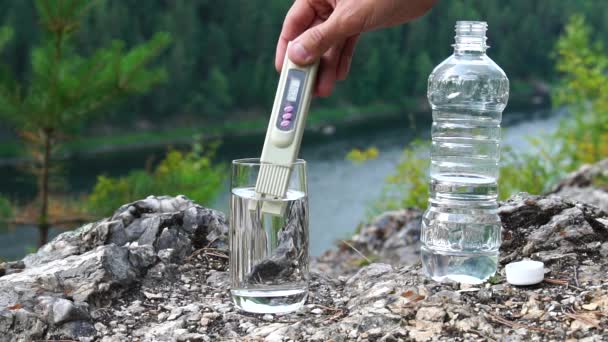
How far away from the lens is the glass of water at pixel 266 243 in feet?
7.69

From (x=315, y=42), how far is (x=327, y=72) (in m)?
0.18

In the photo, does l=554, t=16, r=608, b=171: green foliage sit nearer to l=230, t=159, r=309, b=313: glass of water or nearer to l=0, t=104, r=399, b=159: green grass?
l=230, t=159, r=309, b=313: glass of water

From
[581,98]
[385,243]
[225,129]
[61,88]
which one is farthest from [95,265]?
[225,129]

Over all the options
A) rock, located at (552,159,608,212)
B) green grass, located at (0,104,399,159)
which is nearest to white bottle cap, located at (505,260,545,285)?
rock, located at (552,159,608,212)

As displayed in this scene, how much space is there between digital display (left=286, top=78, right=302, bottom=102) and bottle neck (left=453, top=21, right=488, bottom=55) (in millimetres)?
586

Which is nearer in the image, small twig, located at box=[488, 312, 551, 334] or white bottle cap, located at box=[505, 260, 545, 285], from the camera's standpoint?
small twig, located at box=[488, 312, 551, 334]

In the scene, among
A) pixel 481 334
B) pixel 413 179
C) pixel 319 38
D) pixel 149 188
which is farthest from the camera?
pixel 413 179

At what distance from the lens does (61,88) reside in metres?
7.26

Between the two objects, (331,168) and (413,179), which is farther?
(331,168)

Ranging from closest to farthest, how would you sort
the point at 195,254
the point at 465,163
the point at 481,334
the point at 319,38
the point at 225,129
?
the point at 481,334
the point at 319,38
the point at 195,254
the point at 465,163
the point at 225,129

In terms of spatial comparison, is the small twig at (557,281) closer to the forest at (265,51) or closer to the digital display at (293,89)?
the digital display at (293,89)

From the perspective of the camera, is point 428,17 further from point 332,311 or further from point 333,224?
point 332,311

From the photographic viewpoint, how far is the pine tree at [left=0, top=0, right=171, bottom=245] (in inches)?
282

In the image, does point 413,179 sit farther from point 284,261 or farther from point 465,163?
point 284,261
